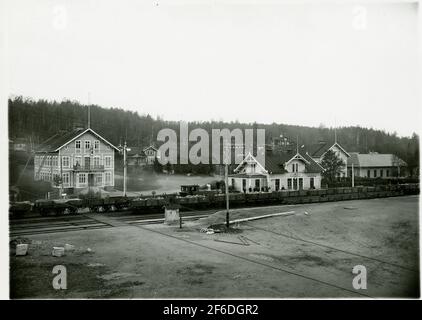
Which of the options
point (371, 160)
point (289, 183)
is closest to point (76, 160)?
point (289, 183)

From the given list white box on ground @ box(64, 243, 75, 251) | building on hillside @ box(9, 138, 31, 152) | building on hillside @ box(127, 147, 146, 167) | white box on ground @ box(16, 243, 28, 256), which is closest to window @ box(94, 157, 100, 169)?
building on hillside @ box(9, 138, 31, 152)

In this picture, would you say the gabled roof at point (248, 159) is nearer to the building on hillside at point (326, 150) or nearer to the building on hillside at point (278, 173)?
the building on hillside at point (278, 173)

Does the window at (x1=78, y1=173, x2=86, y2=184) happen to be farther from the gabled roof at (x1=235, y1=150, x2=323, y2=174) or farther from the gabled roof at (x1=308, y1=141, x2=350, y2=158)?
the gabled roof at (x1=308, y1=141, x2=350, y2=158)

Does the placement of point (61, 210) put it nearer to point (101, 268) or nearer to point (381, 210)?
point (101, 268)

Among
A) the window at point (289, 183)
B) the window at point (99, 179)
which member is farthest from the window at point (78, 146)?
the window at point (289, 183)

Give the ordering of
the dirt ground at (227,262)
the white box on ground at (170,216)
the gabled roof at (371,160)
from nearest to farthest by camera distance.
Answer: the dirt ground at (227,262) → the white box on ground at (170,216) → the gabled roof at (371,160)

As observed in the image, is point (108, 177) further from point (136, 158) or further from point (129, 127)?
point (136, 158)
